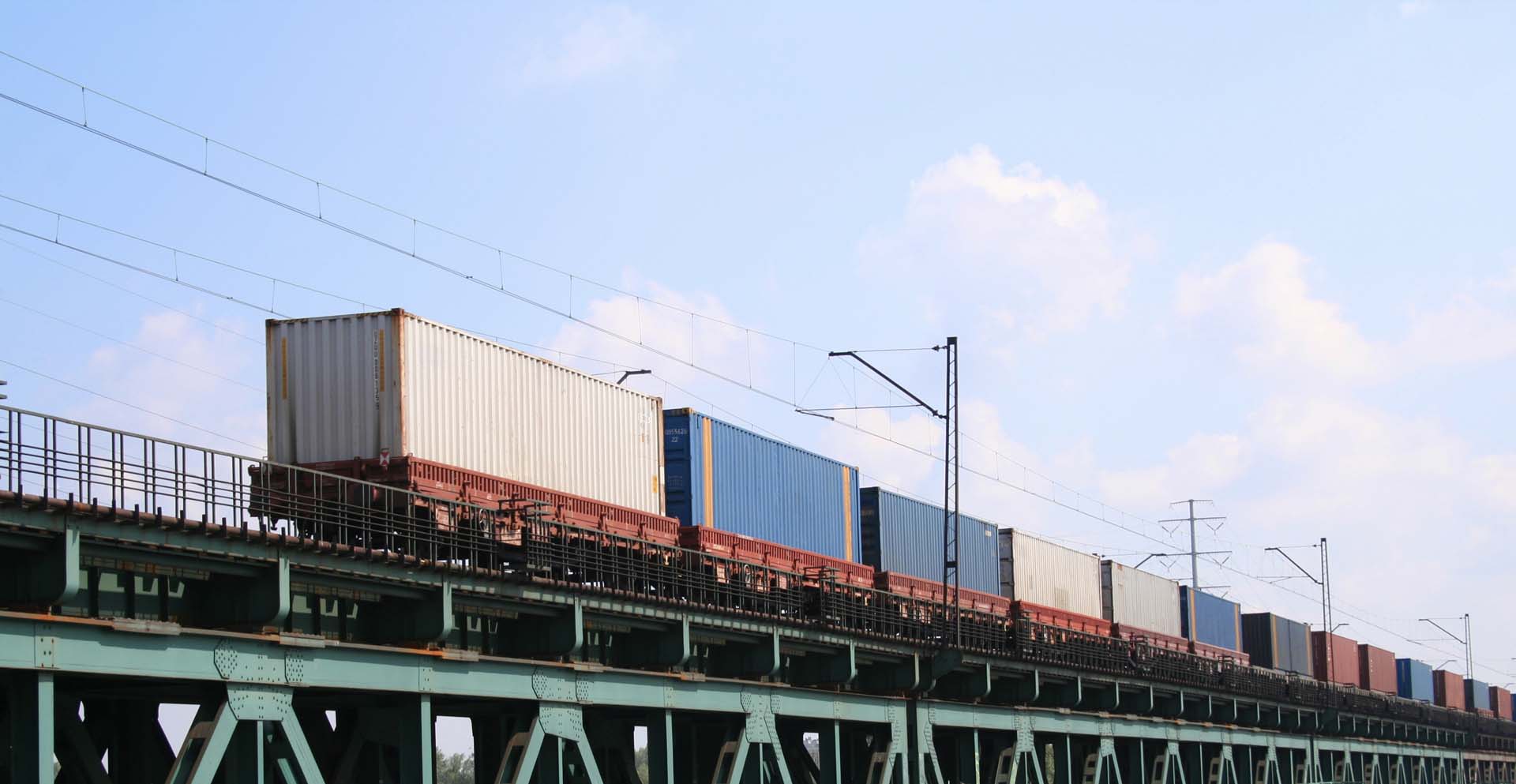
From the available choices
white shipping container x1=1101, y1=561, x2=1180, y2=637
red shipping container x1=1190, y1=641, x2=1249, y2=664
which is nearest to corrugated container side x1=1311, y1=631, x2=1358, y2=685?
red shipping container x1=1190, y1=641, x2=1249, y2=664

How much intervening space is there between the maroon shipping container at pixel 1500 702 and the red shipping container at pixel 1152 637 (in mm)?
68563

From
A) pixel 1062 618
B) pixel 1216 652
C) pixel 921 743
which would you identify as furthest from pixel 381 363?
pixel 1216 652

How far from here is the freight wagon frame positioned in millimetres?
19984

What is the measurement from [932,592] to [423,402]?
918 inches

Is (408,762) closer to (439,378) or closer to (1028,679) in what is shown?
(439,378)

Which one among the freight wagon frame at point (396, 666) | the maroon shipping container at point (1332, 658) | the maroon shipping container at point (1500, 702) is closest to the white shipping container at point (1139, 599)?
the maroon shipping container at point (1332, 658)

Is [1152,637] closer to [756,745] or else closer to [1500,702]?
[756,745]

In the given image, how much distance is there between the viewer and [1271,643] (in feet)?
281

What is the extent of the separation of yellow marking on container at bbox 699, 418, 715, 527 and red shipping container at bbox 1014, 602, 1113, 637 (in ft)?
59.4

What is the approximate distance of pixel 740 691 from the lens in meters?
33.1

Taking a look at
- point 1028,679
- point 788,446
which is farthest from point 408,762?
point 1028,679

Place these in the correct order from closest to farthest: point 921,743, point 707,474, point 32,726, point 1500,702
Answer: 1. point 32,726
2. point 707,474
3. point 921,743
4. point 1500,702

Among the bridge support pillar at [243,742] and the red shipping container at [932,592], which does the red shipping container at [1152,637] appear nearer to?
the red shipping container at [932,592]

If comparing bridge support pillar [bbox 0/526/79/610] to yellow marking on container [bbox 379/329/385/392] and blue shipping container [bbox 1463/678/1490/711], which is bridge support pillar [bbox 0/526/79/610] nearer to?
yellow marking on container [bbox 379/329/385/392]
